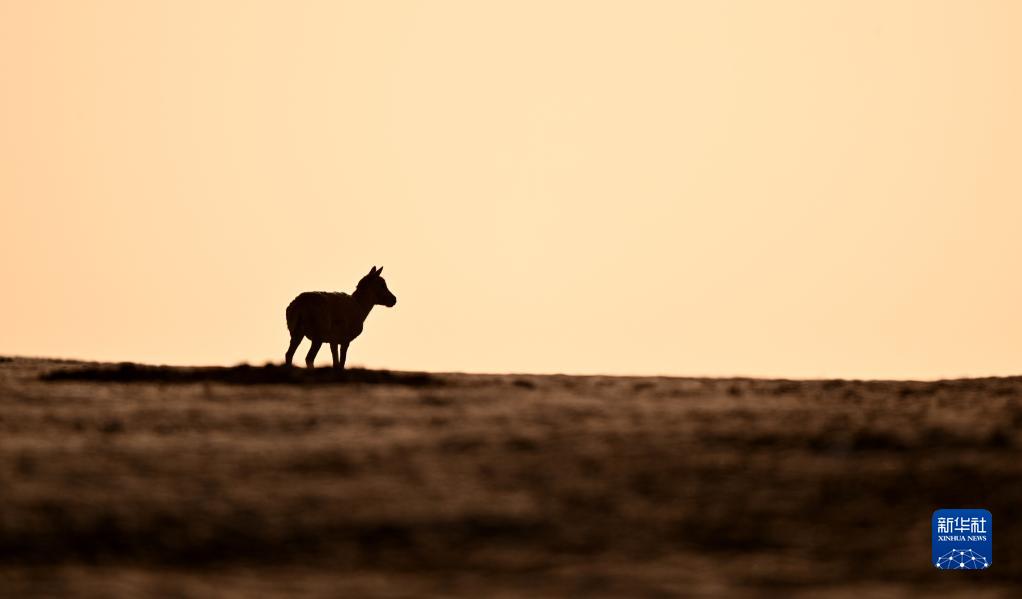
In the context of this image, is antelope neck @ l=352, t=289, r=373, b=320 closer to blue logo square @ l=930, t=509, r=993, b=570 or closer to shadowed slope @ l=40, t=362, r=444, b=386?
shadowed slope @ l=40, t=362, r=444, b=386

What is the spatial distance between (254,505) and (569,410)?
18.7ft

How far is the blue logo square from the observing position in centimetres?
1167

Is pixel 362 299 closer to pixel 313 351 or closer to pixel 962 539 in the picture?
pixel 313 351

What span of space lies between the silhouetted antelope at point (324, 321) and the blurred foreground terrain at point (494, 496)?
27.9 ft

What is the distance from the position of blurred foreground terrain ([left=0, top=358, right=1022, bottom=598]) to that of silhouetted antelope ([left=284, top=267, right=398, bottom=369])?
335 inches

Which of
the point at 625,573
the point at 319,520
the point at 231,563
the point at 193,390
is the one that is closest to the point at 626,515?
the point at 625,573

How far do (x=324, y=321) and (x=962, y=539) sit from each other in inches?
669

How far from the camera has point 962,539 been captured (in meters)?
12.1

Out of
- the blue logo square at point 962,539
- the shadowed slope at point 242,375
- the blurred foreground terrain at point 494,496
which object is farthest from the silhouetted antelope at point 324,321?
the blue logo square at point 962,539

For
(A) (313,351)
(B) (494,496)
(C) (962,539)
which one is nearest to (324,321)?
(A) (313,351)

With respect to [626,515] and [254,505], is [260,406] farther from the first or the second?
[626,515]

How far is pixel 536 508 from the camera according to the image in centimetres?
1284

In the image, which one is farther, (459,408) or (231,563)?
(459,408)

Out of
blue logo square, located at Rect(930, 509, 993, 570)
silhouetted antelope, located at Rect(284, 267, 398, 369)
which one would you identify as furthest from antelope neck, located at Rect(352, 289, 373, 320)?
blue logo square, located at Rect(930, 509, 993, 570)
